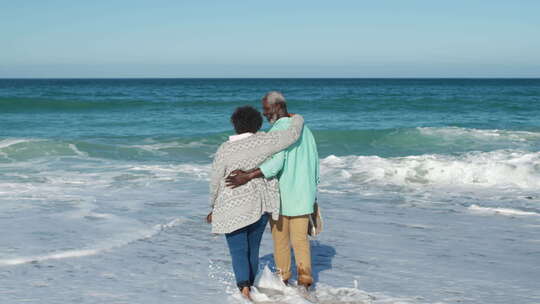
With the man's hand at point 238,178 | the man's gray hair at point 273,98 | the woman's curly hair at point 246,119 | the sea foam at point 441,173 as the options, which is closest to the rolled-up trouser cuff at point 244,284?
the man's hand at point 238,178

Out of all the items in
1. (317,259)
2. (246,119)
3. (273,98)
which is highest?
(273,98)

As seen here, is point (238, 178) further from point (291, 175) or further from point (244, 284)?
point (244, 284)

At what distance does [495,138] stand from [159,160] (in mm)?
10140

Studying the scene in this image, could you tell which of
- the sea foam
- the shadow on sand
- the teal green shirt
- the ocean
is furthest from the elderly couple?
the sea foam

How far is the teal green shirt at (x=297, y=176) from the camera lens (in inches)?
169

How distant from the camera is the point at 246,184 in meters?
4.18

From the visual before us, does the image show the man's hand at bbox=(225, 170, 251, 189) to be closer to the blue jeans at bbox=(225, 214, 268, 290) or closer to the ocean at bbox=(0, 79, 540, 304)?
the blue jeans at bbox=(225, 214, 268, 290)

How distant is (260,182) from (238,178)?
0.17m

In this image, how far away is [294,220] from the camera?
4.47 m

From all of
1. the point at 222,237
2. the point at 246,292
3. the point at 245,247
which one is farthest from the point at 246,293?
the point at 222,237

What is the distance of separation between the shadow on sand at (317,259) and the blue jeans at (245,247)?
83 cm

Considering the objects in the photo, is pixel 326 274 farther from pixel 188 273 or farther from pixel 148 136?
pixel 148 136

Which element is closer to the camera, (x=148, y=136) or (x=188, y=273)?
(x=188, y=273)

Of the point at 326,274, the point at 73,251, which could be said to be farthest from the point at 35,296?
the point at 326,274
